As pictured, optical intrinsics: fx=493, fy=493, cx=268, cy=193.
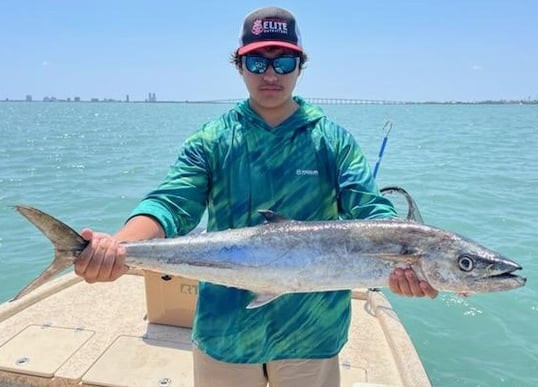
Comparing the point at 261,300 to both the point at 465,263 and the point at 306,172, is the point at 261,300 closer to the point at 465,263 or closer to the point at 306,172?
the point at 306,172

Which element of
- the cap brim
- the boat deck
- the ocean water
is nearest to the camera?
the cap brim

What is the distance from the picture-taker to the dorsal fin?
256cm

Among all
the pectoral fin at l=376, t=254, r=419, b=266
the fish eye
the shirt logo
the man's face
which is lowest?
the fish eye

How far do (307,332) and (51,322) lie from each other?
3.41 m

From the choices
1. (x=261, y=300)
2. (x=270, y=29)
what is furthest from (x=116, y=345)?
(x=270, y=29)

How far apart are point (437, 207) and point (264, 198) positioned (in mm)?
14721

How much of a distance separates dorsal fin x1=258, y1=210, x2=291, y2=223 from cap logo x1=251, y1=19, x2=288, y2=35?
975mm

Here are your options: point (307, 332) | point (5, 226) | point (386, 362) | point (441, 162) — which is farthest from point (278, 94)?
point (441, 162)

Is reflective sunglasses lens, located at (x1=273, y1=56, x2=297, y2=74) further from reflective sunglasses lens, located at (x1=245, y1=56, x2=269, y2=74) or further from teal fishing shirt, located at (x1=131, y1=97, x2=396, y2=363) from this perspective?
teal fishing shirt, located at (x1=131, y1=97, x2=396, y2=363)

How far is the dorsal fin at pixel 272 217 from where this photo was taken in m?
2.56

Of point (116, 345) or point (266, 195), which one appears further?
point (116, 345)

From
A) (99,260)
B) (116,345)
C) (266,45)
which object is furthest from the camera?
(116,345)

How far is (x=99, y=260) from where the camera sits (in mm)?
2396

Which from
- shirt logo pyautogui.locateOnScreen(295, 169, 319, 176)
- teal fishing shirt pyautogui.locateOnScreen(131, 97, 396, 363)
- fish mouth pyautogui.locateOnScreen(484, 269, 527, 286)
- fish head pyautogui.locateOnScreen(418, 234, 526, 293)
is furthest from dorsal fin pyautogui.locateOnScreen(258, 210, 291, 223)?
fish mouth pyautogui.locateOnScreen(484, 269, 527, 286)
